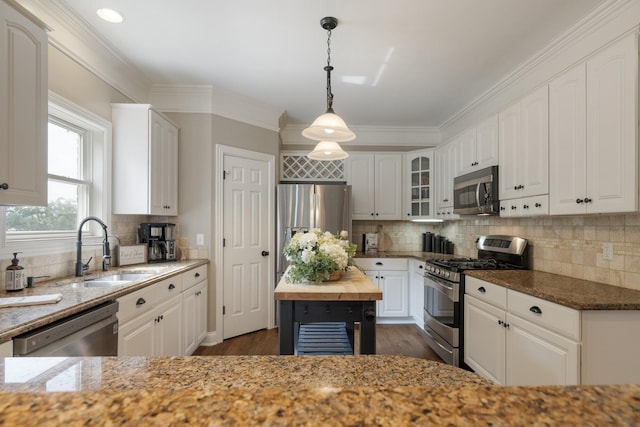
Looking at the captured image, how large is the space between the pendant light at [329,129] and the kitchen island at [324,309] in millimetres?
1036

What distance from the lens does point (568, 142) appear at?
206 cm

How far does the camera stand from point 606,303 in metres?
1.61

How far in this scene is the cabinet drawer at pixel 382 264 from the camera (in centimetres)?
402

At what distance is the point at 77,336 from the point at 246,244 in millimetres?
2196

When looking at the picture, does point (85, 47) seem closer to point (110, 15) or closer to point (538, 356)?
point (110, 15)

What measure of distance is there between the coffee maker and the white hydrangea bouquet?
1.60m

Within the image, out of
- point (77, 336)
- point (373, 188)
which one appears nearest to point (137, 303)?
point (77, 336)

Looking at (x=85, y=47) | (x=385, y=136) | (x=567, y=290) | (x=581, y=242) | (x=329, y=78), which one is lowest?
(x=567, y=290)

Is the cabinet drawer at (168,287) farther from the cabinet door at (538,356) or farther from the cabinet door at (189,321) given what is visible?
the cabinet door at (538,356)

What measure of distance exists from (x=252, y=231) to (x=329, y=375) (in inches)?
124

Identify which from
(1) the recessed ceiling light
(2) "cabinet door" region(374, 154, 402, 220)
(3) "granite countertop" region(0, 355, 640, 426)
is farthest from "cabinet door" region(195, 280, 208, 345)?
(3) "granite countertop" region(0, 355, 640, 426)

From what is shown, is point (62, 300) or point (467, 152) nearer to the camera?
point (62, 300)

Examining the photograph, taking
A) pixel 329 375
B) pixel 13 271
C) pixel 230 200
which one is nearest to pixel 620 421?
pixel 329 375

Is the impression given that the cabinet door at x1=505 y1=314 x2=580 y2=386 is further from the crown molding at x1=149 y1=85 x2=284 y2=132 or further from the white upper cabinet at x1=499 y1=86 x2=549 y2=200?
the crown molding at x1=149 y1=85 x2=284 y2=132
